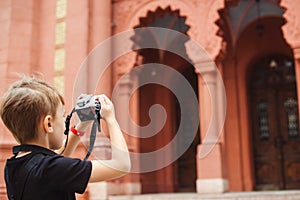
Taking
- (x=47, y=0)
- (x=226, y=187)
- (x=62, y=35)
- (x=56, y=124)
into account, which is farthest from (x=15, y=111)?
(x=47, y=0)

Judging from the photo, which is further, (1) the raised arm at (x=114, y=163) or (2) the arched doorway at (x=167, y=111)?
(2) the arched doorway at (x=167, y=111)

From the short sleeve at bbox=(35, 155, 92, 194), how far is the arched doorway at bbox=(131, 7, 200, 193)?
9.38m

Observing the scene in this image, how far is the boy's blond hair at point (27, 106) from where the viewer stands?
1376 mm

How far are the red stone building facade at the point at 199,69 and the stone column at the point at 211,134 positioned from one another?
0.02 metres

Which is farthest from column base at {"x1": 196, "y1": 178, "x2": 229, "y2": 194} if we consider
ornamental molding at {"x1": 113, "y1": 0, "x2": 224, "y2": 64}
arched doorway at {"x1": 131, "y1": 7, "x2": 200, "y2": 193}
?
arched doorway at {"x1": 131, "y1": 7, "x2": 200, "y2": 193}

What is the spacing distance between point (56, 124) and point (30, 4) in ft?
26.7

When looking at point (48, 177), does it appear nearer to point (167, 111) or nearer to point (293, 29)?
point (293, 29)

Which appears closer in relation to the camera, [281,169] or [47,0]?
[47,0]

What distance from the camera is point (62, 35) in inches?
348

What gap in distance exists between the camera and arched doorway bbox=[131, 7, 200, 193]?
36.7 feet

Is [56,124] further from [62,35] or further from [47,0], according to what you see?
[47,0]

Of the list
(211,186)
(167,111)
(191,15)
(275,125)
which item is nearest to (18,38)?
(191,15)

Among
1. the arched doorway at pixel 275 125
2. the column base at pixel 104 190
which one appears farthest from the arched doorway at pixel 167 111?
the column base at pixel 104 190

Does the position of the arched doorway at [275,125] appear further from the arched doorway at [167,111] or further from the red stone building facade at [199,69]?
the arched doorway at [167,111]
